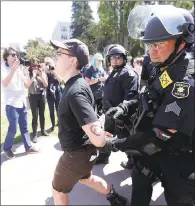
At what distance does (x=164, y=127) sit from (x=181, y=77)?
329 millimetres

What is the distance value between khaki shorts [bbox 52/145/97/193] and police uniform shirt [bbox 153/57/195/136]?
75cm

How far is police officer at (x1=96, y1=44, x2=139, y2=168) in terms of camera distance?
3166mm

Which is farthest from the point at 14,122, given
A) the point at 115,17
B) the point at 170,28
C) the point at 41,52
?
the point at 41,52

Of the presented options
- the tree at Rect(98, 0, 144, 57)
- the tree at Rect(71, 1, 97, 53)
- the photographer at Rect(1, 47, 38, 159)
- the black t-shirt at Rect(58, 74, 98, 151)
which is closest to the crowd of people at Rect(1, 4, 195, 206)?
the black t-shirt at Rect(58, 74, 98, 151)

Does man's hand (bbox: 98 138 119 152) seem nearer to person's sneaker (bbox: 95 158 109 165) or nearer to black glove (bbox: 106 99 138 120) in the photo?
black glove (bbox: 106 99 138 120)

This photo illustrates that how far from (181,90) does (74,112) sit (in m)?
0.76

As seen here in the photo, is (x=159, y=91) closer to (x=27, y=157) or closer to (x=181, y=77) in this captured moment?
(x=181, y=77)

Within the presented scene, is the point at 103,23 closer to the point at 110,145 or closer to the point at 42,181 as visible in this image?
the point at 110,145

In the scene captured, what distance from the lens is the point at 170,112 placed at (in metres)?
1.55

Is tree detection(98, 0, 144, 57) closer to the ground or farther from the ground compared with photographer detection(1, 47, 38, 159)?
farther from the ground

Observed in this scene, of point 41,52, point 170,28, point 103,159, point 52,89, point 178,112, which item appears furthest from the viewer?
point 41,52

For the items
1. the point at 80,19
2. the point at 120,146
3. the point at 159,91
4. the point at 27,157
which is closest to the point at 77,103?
the point at 120,146

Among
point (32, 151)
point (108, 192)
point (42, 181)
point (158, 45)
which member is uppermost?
point (158, 45)

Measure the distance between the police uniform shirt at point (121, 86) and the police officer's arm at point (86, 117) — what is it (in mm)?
1308
